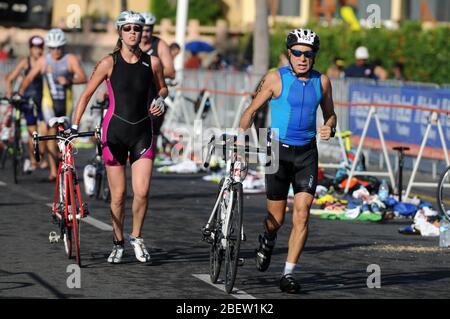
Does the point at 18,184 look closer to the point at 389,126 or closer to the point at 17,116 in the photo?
the point at 17,116

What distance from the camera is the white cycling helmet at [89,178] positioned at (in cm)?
1831

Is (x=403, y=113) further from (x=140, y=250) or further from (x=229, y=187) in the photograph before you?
Answer: (x=229, y=187)

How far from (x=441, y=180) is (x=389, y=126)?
23.7 feet

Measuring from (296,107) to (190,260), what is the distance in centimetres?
220

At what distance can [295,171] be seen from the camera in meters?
11.7

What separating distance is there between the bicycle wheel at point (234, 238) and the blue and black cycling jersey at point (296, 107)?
635 mm

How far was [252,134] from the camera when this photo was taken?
83.0 feet

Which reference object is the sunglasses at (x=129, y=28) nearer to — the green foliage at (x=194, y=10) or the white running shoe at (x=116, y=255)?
the white running shoe at (x=116, y=255)

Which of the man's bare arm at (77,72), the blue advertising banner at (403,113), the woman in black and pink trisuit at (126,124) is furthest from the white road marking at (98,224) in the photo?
the blue advertising banner at (403,113)

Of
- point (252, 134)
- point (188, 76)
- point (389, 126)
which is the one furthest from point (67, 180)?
point (188, 76)

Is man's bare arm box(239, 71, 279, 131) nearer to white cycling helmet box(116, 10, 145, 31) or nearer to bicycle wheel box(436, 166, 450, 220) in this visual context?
white cycling helmet box(116, 10, 145, 31)

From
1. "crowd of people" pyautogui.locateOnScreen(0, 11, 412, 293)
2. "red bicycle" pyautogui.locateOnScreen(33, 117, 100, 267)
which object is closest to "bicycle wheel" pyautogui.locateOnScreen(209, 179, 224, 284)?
"crowd of people" pyautogui.locateOnScreen(0, 11, 412, 293)

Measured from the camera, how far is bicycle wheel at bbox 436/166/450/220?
15844 millimetres

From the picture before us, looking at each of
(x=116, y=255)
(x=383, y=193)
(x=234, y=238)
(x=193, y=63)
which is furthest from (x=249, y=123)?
(x=193, y=63)
